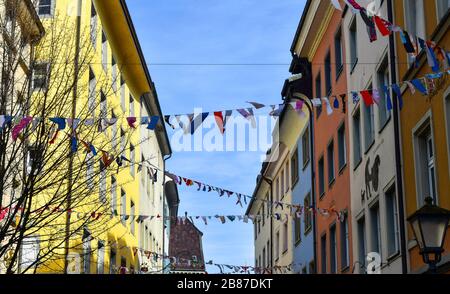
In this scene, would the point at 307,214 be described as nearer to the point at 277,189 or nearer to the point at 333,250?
the point at 333,250

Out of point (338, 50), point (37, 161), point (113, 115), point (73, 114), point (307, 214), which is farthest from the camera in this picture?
point (307, 214)

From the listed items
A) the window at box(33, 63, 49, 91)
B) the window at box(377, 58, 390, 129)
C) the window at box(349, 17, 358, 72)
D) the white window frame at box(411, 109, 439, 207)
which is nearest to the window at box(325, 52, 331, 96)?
the window at box(349, 17, 358, 72)

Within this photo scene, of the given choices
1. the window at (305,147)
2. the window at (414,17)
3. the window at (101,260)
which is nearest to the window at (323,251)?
the window at (305,147)

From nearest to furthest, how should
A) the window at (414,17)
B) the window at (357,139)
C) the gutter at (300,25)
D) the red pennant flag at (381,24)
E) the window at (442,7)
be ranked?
the red pennant flag at (381,24) < the window at (442,7) < the window at (414,17) < the window at (357,139) < the gutter at (300,25)

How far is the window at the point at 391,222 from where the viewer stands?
18.4 m

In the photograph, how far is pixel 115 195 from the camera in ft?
104

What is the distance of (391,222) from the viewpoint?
1872 centimetres

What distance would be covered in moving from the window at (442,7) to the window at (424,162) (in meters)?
2.14

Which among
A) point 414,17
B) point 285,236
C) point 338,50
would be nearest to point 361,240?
point 338,50

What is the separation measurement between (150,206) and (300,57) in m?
15.7

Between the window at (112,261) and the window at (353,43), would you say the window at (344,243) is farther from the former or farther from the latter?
the window at (112,261)

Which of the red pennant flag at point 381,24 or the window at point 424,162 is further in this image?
the window at point 424,162

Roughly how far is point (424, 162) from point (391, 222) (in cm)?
293
